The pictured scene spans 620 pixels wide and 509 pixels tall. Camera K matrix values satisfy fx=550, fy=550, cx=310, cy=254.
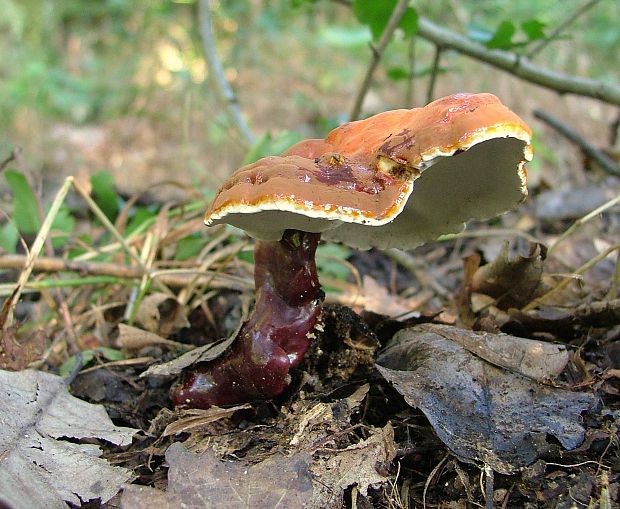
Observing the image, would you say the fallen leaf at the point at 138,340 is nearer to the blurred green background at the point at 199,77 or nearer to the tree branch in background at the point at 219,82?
the tree branch in background at the point at 219,82

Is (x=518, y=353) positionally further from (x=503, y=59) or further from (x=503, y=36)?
(x=503, y=59)

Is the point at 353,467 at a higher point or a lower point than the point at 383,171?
lower

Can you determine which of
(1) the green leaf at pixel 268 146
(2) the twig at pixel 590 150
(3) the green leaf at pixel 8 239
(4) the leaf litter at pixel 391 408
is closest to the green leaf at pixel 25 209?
(3) the green leaf at pixel 8 239

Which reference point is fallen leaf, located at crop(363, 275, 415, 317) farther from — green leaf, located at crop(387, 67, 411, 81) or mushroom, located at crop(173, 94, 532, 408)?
green leaf, located at crop(387, 67, 411, 81)

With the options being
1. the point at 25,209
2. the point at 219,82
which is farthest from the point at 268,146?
the point at 25,209

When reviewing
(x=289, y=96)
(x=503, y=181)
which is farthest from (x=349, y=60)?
(x=503, y=181)
